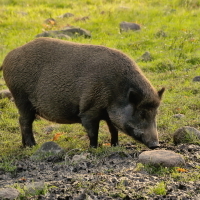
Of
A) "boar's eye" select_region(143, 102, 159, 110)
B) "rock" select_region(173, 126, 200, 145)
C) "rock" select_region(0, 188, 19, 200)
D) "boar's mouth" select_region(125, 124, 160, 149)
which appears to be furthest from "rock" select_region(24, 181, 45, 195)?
"rock" select_region(173, 126, 200, 145)

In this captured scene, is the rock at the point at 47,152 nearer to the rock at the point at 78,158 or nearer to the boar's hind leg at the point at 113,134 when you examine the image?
the rock at the point at 78,158

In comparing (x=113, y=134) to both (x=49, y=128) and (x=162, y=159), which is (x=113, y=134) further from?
(x=162, y=159)

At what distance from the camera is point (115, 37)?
543 inches

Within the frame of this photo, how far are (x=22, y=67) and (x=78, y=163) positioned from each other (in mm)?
2223

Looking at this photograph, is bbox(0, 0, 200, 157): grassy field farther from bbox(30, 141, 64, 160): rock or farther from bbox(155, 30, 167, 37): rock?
bbox(30, 141, 64, 160): rock

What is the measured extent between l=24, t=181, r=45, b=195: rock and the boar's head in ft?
7.03

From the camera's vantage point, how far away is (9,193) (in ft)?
13.6

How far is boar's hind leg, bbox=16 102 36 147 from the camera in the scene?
714 cm

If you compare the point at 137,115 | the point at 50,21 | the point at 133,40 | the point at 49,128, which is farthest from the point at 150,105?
the point at 50,21

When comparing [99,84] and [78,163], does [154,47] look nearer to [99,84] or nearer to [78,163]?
[99,84]

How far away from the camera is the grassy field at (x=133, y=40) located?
772 centimetres

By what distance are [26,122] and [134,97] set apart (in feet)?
6.28

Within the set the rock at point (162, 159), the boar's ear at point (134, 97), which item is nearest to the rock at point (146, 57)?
the boar's ear at point (134, 97)

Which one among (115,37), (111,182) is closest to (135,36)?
(115,37)
